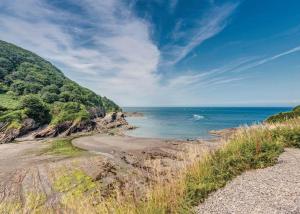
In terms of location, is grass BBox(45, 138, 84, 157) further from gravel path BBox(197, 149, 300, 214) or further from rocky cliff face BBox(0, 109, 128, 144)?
gravel path BBox(197, 149, 300, 214)

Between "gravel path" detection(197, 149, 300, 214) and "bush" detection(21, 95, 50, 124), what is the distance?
1986 inches

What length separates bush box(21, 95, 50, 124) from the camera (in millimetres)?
48094

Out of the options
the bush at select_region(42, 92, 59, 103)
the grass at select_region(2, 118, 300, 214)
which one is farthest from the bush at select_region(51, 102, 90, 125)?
the grass at select_region(2, 118, 300, 214)

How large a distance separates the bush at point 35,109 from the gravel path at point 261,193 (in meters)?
50.4

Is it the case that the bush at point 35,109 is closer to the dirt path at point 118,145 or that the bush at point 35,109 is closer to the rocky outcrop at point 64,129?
the rocky outcrop at point 64,129

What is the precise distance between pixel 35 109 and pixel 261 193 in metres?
53.0

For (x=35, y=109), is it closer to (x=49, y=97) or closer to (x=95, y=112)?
(x=49, y=97)

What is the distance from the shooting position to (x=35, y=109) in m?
49.2

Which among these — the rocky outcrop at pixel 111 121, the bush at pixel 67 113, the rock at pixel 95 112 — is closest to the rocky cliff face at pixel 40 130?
the bush at pixel 67 113

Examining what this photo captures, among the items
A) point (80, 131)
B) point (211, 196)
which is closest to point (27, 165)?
point (211, 196)

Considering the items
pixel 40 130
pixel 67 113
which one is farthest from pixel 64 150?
pixel 67 113

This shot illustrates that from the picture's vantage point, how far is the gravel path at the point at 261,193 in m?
4.44

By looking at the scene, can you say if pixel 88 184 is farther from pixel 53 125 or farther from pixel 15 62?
pixel 15 62

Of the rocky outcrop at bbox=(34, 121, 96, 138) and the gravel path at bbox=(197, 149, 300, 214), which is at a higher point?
the gravel path at bbox=(197, 149, 300, 214)
